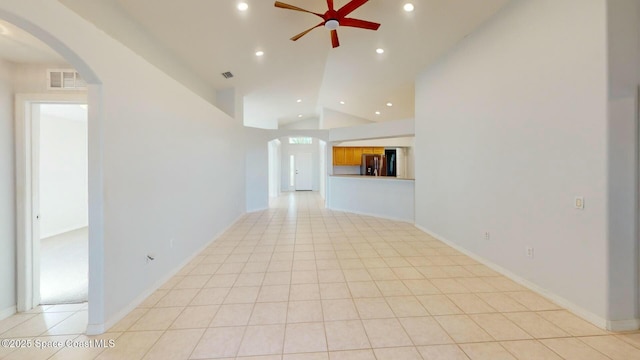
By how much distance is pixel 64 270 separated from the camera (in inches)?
147

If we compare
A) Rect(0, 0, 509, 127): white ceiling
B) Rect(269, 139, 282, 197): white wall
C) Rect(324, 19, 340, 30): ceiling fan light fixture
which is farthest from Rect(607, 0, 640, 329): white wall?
Rect(269, 139, 282, 197): white wall

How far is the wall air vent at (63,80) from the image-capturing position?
8.93 ft

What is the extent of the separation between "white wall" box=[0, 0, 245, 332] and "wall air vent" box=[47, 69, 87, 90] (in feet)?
2.64

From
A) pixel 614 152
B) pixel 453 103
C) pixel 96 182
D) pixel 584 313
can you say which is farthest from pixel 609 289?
pixel 96 182

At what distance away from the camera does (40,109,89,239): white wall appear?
5.53m

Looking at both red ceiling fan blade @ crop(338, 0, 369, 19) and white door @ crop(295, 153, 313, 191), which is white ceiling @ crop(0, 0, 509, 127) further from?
white door @ crop(295, 153, 313, 191)

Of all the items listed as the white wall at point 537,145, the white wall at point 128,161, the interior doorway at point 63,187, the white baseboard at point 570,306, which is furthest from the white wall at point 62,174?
the white baseboard at point 570,306

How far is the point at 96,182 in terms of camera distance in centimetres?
204

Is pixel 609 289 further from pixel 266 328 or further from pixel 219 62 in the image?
pixel 219 62

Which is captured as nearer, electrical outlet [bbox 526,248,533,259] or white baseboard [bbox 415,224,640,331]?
white baseboard [bbox 415,224,640,331]

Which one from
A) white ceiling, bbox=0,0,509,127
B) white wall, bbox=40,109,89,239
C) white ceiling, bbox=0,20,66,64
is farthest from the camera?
white wall, bbox=40,109,89,239

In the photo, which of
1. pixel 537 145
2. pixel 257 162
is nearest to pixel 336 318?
pixel 537 145

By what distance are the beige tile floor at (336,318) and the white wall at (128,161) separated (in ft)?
0.98

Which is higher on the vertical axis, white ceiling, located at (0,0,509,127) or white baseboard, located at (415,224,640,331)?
white ceiling, located at (0,0,509,127)
